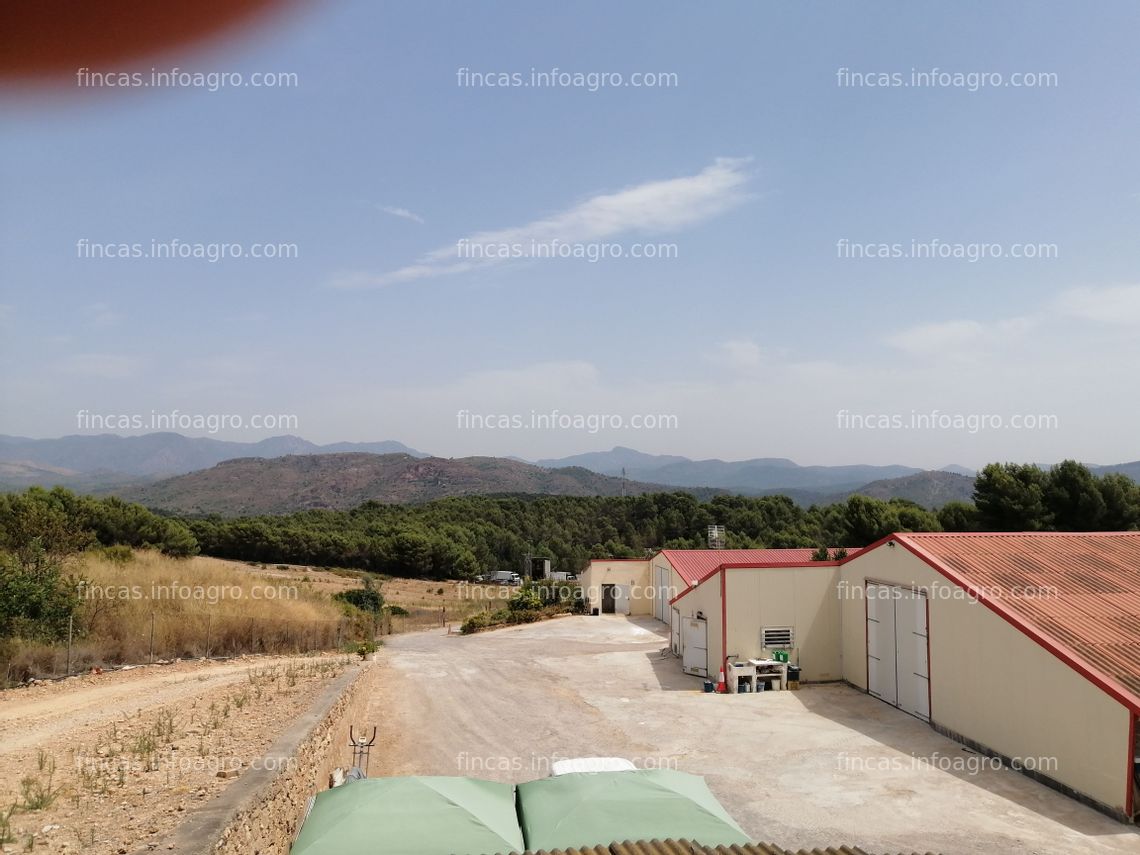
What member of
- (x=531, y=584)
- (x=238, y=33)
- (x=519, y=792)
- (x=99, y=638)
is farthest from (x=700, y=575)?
(x=238, y=33)

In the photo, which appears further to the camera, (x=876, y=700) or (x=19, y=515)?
(x=19, y=515)

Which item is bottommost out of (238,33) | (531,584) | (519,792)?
(531,584)

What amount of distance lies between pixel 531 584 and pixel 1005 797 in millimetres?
35303

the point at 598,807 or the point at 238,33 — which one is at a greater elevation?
the point at 238,33

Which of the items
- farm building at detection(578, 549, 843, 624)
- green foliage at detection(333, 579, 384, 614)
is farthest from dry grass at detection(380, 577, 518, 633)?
farm building at detection(578, 549, 843, 624)

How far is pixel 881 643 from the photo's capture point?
17531mm

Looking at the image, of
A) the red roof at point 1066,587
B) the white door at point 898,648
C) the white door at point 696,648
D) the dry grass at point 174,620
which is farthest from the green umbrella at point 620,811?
the dry grass at point 174,620

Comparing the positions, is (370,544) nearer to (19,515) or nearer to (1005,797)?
(19,515)

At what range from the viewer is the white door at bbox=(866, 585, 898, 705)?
17.0m

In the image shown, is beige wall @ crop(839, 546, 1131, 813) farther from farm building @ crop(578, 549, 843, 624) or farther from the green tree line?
the green tree line

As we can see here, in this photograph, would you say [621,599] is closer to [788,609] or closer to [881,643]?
[788,609]

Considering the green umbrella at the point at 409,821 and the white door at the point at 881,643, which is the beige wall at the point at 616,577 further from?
the green umbrella at the point at 409,821

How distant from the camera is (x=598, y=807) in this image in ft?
22.6

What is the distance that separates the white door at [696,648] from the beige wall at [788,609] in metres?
1.26
